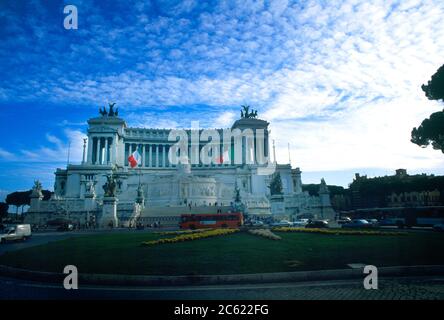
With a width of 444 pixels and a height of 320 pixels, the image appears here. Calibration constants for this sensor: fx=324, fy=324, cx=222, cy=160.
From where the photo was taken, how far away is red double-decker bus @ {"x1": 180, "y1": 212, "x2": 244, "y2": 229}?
39625 mm

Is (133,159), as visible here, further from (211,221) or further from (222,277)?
(222,277)

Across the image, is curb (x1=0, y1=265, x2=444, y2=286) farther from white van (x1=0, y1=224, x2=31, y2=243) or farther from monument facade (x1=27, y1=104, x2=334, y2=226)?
monument facade (x1=27, y1=104, x2=334, y2=226)

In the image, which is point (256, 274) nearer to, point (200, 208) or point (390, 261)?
point (390, 261)

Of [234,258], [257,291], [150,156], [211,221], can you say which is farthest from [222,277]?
[150,156]

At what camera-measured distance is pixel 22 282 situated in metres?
11.8

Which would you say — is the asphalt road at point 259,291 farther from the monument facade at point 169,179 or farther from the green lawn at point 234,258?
the monument facade at point 169,179

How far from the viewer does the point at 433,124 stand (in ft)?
87.3

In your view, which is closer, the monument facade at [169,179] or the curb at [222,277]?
the curb at [222,277]

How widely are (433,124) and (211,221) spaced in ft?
83.9

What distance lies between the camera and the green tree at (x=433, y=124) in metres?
26.0

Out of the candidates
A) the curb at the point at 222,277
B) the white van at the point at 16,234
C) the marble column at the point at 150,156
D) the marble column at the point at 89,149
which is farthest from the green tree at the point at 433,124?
the marble column at the point at 150,156

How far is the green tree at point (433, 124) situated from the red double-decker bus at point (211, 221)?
2155cm
